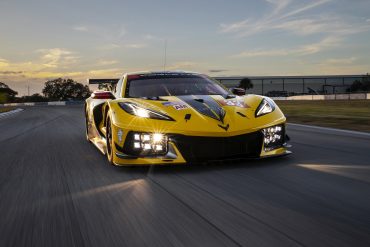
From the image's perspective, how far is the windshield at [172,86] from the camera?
655cm

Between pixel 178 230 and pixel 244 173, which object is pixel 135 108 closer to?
pixel 244 173

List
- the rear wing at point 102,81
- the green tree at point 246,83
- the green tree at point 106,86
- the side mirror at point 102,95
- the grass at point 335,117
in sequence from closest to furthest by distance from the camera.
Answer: the side mirror at point 102,95
the green tree at point 106,86
the rear wing at point 102,81
the grass at point 335,117
the green tree at point 246,83

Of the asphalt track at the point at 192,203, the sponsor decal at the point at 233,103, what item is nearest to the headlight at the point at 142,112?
the asphalt track at the point at 192,203

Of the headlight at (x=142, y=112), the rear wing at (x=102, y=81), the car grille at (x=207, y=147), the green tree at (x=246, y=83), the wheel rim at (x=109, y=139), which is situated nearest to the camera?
the car grille at (x=207, y=147)

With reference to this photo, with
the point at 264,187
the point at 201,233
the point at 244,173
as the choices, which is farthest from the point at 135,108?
the point at 201,233

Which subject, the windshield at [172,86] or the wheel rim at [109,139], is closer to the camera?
the wheel rim at [109,139]

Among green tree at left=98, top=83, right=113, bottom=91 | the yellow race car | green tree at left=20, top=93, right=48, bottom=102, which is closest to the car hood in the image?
→ the yellow race car

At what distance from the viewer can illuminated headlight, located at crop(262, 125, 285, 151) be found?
548cm

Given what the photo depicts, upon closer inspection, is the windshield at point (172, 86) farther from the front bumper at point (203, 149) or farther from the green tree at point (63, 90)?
the green tree at point (63, 90)

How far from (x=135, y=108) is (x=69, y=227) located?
257 centimetres

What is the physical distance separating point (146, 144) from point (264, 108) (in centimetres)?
157

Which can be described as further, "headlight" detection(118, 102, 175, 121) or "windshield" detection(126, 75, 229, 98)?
"windshield" detection(126, 75, 229, 98)

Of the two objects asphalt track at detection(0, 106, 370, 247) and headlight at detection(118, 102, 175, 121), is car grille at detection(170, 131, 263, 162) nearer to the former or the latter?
asphalt track at detection(0, 106, 370, 247)

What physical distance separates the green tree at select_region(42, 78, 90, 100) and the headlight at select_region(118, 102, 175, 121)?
618 ft
